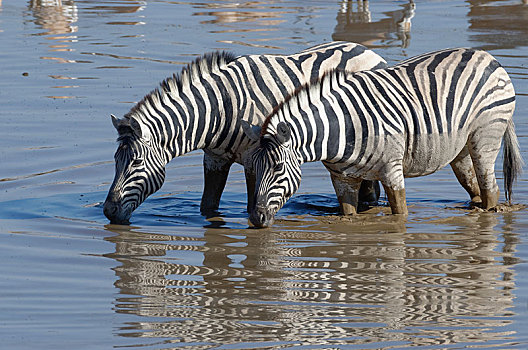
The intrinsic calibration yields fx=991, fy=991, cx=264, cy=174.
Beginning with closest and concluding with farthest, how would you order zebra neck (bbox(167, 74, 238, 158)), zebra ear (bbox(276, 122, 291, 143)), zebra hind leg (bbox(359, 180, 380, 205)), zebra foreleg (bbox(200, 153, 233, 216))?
1. zebra ear (bbox(276, 122, 291, 143))
2. zebra neck (bbox(167, 74, 238, 158))
3. zebra foreleg (bbox(200, 153, 233, 216))
4. zebra hind leg (bbox(359, 180, 380, 205))

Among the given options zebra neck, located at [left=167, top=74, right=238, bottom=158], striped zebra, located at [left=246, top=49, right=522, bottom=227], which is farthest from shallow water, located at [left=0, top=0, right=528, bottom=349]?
zebra neck, located at [left=167, top=74, right=238, bottom=158]

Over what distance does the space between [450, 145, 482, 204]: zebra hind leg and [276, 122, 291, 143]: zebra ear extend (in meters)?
2.28

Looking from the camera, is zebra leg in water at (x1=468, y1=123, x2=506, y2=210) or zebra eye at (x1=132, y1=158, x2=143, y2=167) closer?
zebra eye at (x1=132, y1=158, x2=143, y2=167)

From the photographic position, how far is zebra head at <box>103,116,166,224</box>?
27.1 ft

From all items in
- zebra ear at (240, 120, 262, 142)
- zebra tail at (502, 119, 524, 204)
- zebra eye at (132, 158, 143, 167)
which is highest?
zebra ear at (240, 120, 262, 142)

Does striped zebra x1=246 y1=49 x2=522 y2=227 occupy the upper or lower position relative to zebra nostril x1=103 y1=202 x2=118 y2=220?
upper

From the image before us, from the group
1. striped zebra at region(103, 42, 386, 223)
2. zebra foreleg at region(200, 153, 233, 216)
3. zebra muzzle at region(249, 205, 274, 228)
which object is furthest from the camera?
zebra foreleg at region(200, 153, 233, 216)

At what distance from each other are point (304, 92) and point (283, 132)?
468mm

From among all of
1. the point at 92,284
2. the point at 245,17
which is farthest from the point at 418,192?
the point at 245,17

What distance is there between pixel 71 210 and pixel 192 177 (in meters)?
1.74

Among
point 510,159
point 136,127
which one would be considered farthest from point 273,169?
point 510,159

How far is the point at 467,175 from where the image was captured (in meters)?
9.50

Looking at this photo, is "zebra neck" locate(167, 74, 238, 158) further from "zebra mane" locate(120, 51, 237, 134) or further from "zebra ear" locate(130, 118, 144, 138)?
"zebra ear" locate(130, 118, 144, 138)

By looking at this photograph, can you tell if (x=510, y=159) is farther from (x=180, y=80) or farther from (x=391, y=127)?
(x=180, y=80)
